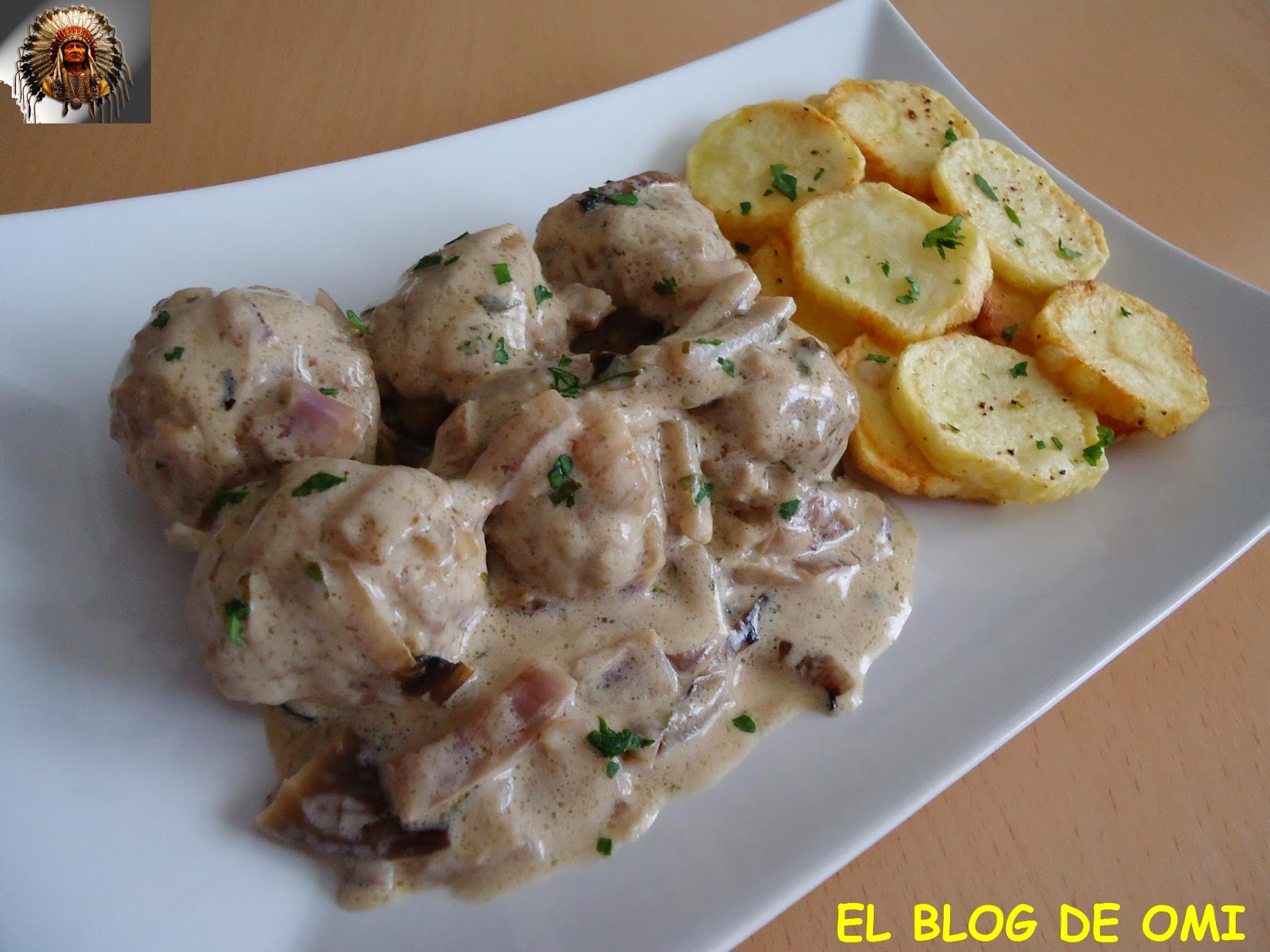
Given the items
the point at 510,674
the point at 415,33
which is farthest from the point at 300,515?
the point at 415,33

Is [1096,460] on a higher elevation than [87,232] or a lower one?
higher

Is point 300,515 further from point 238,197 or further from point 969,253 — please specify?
point 969,253

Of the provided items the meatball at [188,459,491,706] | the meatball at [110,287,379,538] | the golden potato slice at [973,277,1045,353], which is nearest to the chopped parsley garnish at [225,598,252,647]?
the meatball at [188,459,491,706]

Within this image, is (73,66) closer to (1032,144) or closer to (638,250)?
(638,250)

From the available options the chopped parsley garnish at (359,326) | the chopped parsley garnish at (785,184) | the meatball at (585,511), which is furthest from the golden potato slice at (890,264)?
the chopped parsley garnish at (359,326)

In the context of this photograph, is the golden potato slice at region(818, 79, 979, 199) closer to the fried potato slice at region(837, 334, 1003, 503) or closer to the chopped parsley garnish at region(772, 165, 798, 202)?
the chopped parsley garnish at region(772, 165, 798, 202)

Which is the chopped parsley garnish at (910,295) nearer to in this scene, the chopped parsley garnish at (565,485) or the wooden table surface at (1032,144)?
the wooden table surface at (1032,144)

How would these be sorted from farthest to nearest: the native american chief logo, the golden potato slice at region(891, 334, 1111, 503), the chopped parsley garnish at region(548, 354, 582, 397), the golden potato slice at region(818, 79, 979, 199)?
the native american chief logo
the golden potato slice at region(818, 79, 979, 199)
the golden potato slice at region(891, 334, 1111, 503)
the chopped parsley garnish at region(548, 354, 582, 397)
